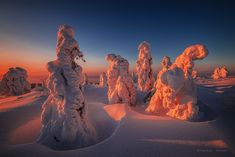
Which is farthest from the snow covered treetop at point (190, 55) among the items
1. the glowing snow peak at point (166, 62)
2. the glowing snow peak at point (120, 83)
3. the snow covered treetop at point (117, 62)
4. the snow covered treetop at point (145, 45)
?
the snow covered treetop at point (145, 45)

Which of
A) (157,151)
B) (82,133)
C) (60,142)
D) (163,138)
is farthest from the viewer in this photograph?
(82,133)

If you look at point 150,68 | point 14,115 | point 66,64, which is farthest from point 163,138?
point 150,68

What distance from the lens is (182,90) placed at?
443 inches

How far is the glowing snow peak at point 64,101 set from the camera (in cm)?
752

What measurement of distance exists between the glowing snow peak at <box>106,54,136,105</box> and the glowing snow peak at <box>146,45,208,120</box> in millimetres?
6141

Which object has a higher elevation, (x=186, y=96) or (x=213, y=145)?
(x=186, y=96)

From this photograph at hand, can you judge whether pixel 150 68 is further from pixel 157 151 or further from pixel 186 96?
pixel 157 151

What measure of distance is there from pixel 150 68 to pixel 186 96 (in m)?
16.1

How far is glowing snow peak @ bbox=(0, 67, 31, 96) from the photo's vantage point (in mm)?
29320

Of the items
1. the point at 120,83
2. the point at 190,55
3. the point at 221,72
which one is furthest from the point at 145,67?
the point at 221,72

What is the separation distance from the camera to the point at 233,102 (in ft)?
45.9

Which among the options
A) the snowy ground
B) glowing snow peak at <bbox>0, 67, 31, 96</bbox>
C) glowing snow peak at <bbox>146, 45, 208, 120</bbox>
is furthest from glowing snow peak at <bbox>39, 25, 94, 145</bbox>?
glowing snow peak at <bbox>0, 67, 31, 96</bbox>

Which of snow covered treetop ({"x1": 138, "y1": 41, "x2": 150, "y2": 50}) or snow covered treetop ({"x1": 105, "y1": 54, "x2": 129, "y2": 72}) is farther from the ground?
snow covered treetop ({"x1": 138, "y1": 41, "x2": 150, "y2": 50})

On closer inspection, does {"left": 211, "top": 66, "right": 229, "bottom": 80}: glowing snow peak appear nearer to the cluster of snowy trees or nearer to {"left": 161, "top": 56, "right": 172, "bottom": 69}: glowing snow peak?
{"left": 161, "top": 56, "right": 172, "bottom": 69}: glowing snow peak
